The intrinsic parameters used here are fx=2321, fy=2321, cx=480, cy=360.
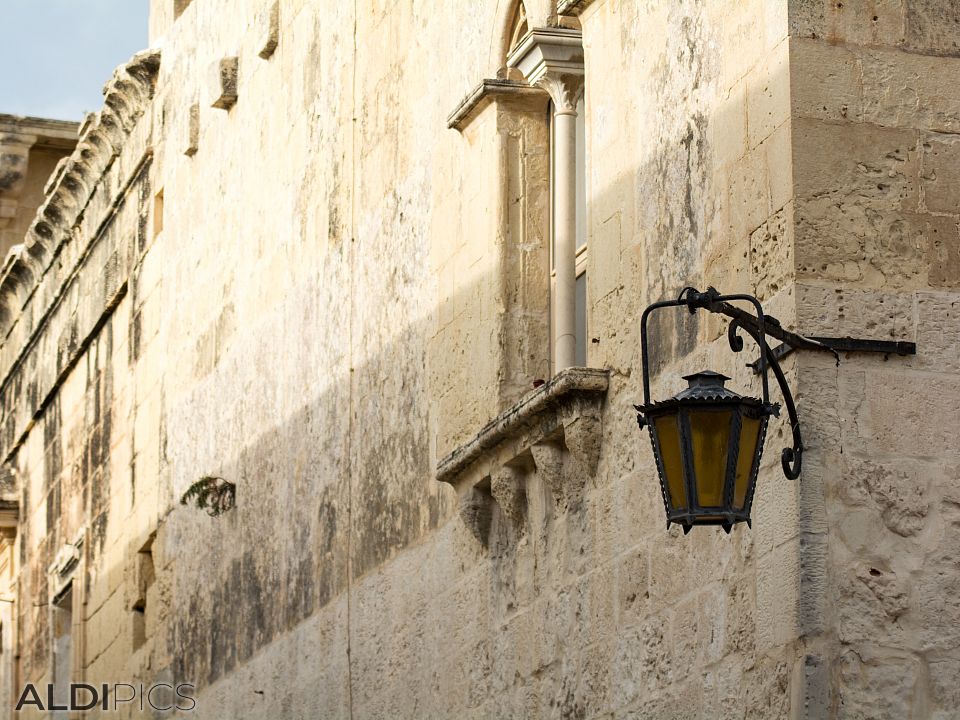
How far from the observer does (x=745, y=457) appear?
6059mm

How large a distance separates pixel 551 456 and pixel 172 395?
6441 mm

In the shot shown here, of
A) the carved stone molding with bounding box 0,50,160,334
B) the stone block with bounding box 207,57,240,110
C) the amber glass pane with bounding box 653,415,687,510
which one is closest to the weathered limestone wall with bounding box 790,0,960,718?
the amber glass pane with bounding box 653,415,687,510

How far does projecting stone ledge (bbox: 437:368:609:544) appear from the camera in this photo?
7.68 meters

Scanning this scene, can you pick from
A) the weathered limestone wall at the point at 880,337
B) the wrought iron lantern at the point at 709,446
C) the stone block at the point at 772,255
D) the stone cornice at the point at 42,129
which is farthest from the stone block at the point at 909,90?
the stone cornice at the point at 42,129

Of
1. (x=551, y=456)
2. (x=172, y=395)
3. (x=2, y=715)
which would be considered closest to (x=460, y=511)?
(x=551, y=456)

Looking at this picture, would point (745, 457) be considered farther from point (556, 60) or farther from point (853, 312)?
point (556, 60)

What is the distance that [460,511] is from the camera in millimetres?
8688

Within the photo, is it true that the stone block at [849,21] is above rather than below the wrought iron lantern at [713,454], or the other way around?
above

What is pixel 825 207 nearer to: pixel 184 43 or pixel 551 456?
pixel 551 456

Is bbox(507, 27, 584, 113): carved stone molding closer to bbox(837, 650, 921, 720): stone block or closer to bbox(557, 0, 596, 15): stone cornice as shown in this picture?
bbox(557, 0, 596, 15): stone cornice

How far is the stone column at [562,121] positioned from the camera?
8332 mm

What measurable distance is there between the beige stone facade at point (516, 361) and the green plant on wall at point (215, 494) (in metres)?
0.09

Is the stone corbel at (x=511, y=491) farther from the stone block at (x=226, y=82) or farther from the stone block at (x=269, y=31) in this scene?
the stone block at (x=226, y=82)

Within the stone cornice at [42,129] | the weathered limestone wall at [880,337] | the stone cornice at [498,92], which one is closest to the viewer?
the weathered limestone wall at [880,337]
